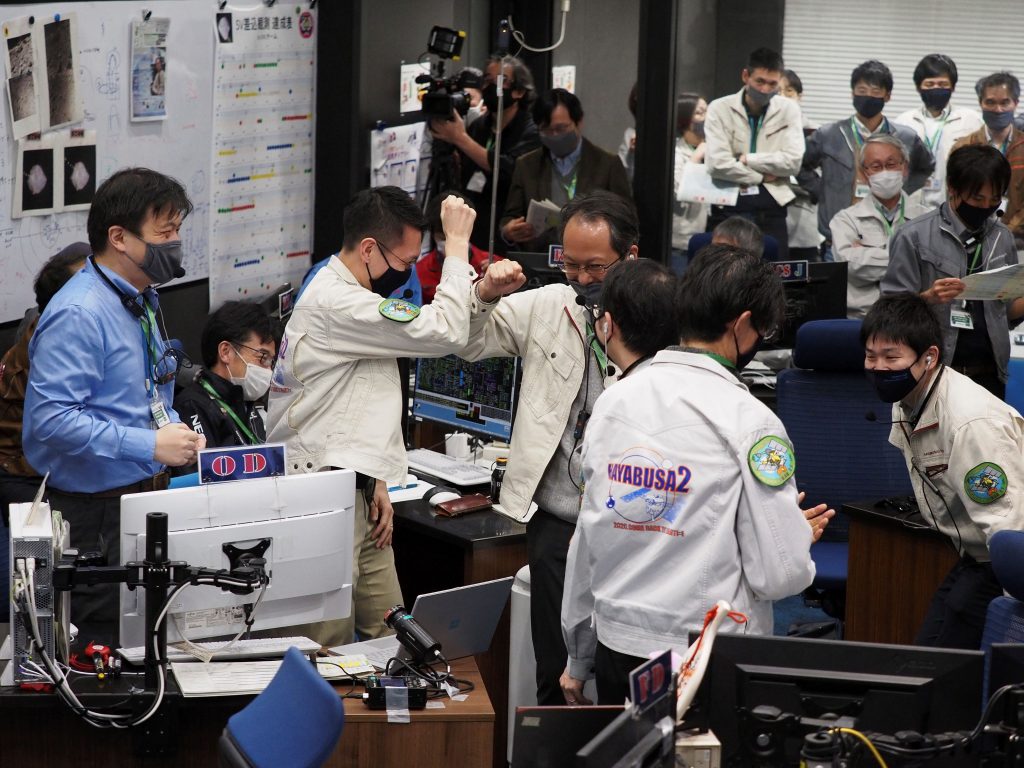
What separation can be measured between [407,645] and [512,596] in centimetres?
60

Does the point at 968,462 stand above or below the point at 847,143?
below

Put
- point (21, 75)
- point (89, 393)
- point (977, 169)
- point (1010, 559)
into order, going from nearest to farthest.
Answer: point (1010, 559) → point (89, 393) → point (21, 75) → point (977, 169)

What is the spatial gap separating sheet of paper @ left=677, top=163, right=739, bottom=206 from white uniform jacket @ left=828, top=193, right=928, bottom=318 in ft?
1.83

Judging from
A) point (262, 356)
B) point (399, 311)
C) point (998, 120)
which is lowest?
point (262, 356)

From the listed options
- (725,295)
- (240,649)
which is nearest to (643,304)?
(725,295)

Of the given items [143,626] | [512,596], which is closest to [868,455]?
[512,596]

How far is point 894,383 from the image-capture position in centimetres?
354

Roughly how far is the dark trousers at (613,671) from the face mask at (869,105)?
443 centimetres

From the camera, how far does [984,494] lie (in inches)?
129

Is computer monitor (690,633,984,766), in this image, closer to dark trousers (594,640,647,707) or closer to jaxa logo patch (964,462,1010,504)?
dark trousers (594,640,647,707)

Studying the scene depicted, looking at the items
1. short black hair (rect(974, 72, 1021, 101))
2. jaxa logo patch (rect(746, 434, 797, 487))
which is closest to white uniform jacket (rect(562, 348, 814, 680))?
jaxa logo patch (rect(746, 434, 797, 487))

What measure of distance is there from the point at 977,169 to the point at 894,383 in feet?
5.32

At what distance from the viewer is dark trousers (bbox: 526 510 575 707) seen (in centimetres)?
298

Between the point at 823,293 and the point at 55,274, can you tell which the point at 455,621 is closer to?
the point at 55,274
